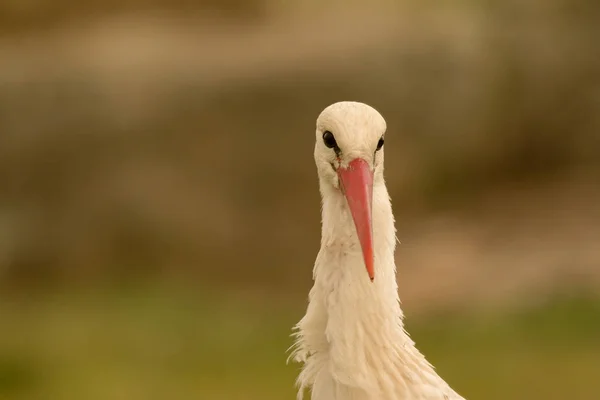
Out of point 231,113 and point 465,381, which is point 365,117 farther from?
point 231,113

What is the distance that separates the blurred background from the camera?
115 inches

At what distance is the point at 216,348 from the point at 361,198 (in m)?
1.72

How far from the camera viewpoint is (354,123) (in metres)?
1.20

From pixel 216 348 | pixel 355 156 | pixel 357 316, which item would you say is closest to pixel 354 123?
pixel 355 156

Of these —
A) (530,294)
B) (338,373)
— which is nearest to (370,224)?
(338,373)

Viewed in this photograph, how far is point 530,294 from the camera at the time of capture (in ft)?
9.48

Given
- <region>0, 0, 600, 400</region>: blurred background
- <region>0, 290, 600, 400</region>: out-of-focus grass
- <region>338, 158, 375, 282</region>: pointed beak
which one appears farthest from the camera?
<region>0, 0, 600, 400</region>: blurred background

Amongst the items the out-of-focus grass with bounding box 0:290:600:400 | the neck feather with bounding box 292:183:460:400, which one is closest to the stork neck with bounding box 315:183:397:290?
the neck feather with bounding box 292:183:460:400

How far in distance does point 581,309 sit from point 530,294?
7.2 inches

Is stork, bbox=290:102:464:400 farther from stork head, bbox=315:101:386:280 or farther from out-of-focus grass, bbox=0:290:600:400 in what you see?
out-of-focus grass, bbox=0:290:600:400

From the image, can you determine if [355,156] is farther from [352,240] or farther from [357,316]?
[357,316]

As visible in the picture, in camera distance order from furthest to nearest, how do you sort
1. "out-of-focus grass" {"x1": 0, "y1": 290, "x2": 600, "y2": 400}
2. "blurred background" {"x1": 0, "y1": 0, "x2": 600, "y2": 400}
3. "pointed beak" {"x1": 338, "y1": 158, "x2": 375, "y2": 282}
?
"blurred background" {"x1": 0, "y1": 0, "x2": 600, "y2": 400} → "out-of-focus grass" {"x1": 0, "y1": 290, "x2": 600, "y2": 400} → "pointed beak" {"x1": 338, "y1": 158, "x2": 375, "y2": 282}

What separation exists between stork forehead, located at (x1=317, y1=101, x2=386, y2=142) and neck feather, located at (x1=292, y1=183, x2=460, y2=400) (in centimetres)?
10

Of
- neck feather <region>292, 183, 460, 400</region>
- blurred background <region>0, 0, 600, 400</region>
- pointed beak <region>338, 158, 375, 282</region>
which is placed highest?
blurred background <region>0, 0, 600, 400</region>
